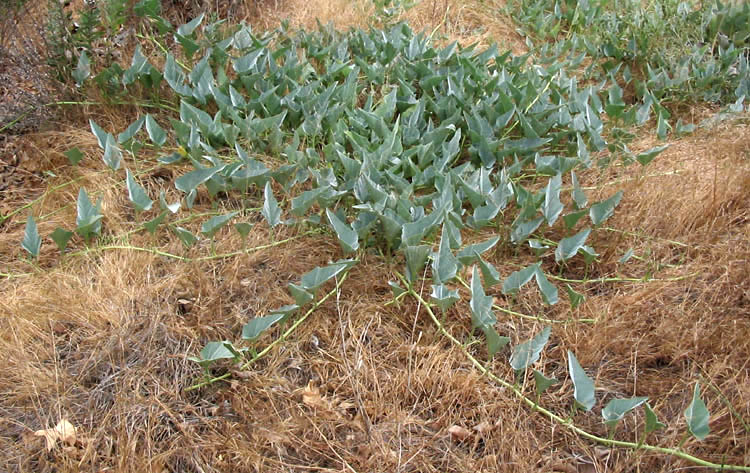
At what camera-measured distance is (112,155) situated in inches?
97.6

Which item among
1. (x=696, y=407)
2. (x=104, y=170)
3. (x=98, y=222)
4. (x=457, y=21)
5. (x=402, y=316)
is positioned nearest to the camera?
(x=696, y=407)

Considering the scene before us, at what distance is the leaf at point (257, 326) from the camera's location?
5.89ft

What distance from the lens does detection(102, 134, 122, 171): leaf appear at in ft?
8.06

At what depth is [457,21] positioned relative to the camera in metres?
3.92

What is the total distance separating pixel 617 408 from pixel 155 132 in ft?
6.15

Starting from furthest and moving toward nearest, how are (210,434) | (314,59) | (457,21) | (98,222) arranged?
(457,21) → (314,59) → (98,222) → (210,434)

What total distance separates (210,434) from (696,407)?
3.73ft

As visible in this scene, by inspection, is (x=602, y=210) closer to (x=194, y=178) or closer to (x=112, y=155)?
(x=194, y=178)

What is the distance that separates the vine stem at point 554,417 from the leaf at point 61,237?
1.06 meters

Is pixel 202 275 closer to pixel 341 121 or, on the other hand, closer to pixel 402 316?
pixel 402 316

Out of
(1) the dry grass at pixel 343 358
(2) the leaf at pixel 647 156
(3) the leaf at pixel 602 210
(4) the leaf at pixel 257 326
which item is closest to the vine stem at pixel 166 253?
(1) the dry grass at pixel 343 358

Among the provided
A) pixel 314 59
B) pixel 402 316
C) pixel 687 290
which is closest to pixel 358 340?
pixel 402 316

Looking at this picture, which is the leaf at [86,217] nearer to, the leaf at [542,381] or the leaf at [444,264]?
the leaf at [444,264]

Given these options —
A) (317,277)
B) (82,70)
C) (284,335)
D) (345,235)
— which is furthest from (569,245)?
(82,70)
